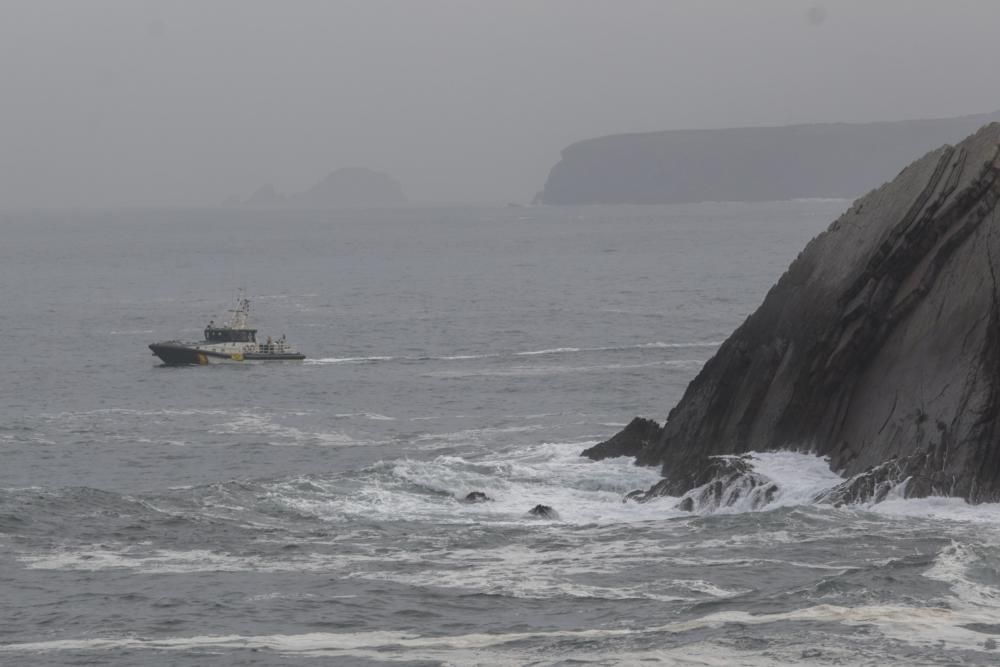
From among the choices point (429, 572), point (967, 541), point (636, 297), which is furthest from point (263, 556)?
point (636, 297)

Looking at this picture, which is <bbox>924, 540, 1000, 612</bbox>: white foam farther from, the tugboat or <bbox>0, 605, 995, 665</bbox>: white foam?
the tugboat

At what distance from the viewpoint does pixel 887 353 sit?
40062 mm

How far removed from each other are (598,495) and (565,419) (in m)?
20.0

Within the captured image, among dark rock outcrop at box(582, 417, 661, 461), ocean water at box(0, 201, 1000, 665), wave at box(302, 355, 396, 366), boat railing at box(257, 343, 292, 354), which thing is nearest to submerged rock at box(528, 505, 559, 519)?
ocean water at box(0, 201, 1000, 665)

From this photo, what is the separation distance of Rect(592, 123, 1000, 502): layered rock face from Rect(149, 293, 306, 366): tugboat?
5171cm

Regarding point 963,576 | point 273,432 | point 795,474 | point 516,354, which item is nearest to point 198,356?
point 516,354

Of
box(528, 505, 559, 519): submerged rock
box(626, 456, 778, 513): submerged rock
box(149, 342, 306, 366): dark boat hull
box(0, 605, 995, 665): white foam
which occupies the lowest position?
box(0, 605, 995, 665): white foam

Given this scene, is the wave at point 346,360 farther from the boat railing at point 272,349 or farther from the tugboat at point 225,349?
the boat railing at point 272,349

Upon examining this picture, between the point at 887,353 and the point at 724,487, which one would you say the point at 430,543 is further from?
the point at 887,353

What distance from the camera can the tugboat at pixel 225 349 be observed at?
302ft

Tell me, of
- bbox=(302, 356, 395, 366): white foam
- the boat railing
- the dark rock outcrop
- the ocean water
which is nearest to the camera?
the ocean water

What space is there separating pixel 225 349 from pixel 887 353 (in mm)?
60679

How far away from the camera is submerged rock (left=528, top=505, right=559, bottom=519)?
40.8 metres

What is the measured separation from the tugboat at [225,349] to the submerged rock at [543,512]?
52.7 meters
